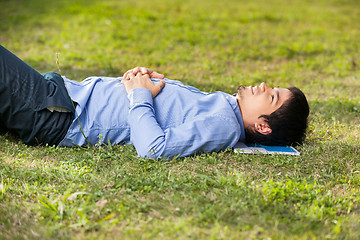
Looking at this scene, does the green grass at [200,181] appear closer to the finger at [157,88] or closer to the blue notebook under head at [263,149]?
the blue notebook under head at [263,149]

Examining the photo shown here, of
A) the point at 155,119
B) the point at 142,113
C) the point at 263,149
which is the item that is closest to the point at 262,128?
the point at 263,149

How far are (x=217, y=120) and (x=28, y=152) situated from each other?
5.32 ft

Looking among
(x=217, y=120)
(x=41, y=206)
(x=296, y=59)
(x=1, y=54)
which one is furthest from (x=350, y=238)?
(x=296, y=59)

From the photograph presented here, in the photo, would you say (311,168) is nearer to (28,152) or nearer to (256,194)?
(256,194)

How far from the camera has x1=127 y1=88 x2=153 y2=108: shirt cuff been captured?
10.0 ft

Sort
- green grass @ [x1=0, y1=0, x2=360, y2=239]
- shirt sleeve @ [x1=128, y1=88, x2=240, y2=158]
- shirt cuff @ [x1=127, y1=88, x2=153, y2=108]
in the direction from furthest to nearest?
Answer: 1. shirt cuff @ [x1=127, y1=88, x2=153, y2=108]
2. shirt sleeve @ [x1=128, y1=88, x2=240, y2=158]
3. green grass @ [x1=0, y1=0, x2=360, y2=239]

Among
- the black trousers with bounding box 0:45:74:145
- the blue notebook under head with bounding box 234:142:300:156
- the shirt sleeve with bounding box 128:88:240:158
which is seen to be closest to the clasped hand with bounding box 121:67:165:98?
the shirt sleeve with bounding box 128:88:240:158

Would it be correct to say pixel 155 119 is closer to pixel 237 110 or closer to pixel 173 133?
pixel 173 133

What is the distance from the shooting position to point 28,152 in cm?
315

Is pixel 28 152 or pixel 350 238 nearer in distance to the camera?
pixel 350 238

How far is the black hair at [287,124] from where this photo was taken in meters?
3.18

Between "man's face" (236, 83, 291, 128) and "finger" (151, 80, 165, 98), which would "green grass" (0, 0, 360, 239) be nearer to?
"man's face" (236, 83, 291, 128)

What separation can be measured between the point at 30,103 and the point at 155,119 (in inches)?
40.7

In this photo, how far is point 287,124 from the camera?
3.21 m
